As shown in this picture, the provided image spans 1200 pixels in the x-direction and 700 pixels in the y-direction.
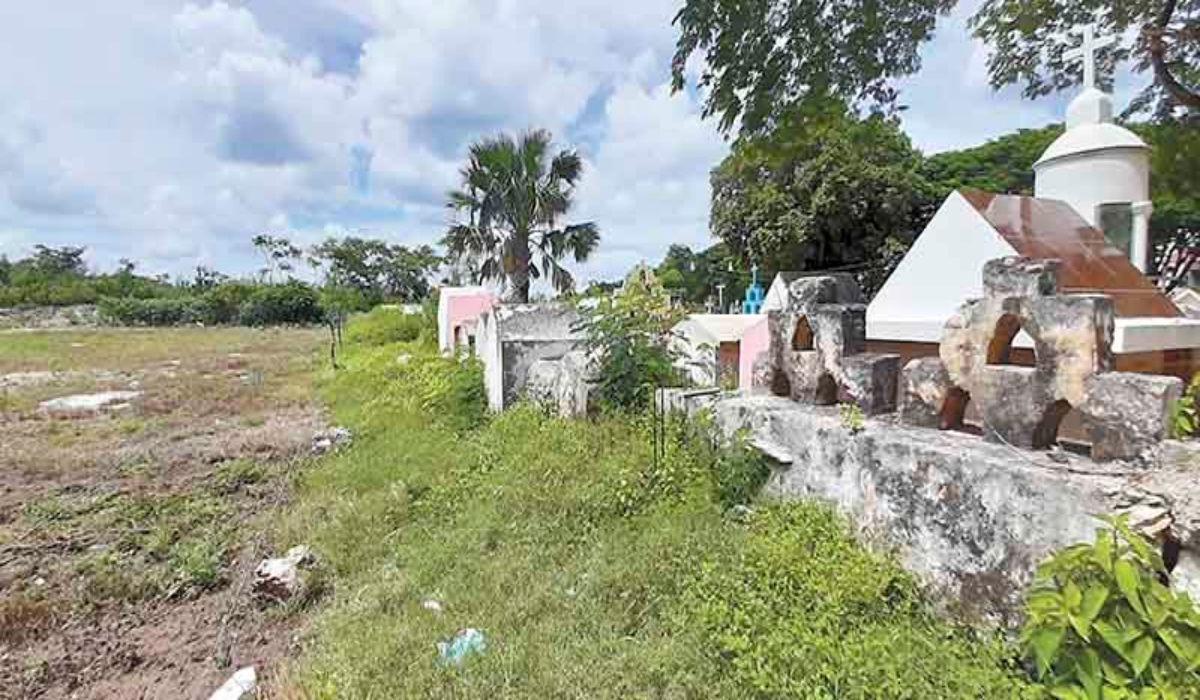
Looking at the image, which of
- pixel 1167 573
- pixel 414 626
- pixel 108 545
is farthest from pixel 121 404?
pixel 1167 573

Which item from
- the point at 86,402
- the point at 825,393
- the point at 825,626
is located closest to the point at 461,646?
the point at 825,626

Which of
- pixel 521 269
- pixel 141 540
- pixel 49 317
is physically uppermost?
pixel 521 269

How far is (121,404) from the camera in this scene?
944cm

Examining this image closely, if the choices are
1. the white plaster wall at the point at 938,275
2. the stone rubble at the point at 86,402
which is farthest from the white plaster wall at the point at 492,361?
the stone rubble at the point at 86,402

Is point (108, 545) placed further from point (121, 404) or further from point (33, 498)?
point (121, 404)

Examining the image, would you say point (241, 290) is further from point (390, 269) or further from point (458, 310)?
point (458, 310)

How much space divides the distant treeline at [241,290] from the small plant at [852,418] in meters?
31.1

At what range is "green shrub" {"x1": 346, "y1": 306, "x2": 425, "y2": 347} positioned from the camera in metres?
15.9

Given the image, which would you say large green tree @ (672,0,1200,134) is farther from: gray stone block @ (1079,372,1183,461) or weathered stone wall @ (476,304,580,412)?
gray stone block @ (1079,372,1183,461)

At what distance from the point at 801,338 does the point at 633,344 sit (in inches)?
56.9

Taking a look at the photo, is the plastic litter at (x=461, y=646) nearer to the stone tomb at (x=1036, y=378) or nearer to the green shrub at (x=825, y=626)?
the green shrub at (x=825, y=626)

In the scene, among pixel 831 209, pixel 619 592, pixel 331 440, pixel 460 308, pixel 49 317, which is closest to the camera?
pixel 619 592

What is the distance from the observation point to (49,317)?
33.8m

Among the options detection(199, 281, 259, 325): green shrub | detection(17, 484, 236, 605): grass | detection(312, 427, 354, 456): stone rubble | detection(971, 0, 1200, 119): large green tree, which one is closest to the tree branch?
detection(971, 0, 1200, 119): large green tree
